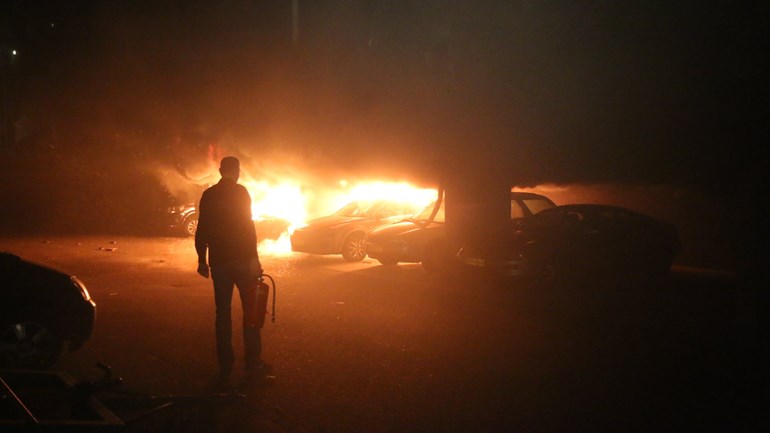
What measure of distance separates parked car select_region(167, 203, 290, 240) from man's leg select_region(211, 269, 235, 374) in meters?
14.2

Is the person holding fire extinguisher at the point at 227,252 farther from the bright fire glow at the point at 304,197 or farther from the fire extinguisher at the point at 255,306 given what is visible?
the bright fire glow at the point at 304,197

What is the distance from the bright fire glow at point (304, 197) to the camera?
1554 cm

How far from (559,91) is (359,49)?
153 inches

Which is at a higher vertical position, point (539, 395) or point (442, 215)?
point (442, 215)

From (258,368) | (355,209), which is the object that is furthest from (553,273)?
(258,368)

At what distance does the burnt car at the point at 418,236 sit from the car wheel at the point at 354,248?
1069 millimetres

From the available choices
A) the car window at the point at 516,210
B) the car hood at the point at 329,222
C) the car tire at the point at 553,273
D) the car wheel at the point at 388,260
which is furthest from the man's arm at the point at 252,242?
the car hood at the point at 329,222

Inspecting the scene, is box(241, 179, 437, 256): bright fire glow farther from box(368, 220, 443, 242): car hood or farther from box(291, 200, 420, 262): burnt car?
box(368, 220, 443, 242): car hood

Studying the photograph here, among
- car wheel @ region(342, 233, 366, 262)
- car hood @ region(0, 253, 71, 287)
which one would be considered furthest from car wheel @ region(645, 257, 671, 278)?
car hood @ region(0, 253, 71, 287)

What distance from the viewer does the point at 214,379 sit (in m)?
5.54

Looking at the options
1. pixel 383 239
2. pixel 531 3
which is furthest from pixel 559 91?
pixel 383 239

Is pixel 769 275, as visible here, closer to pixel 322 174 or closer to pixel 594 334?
pixel 594 334

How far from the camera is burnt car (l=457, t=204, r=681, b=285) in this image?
10.7 metres

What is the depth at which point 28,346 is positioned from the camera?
5371 mm
